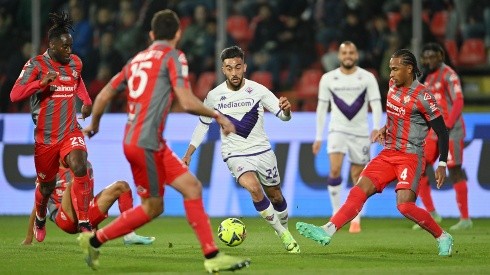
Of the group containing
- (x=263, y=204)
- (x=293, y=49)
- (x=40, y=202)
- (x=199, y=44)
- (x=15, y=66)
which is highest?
(x=263, y=204)

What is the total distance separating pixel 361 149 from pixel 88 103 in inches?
158

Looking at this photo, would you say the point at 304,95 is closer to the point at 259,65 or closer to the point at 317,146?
the point at 259,65

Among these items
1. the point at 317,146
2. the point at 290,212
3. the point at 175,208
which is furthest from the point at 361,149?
the point at 175,208

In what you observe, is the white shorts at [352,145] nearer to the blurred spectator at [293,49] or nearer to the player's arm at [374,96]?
the player's arm at [374,96]

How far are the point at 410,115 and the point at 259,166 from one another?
1.61 meters

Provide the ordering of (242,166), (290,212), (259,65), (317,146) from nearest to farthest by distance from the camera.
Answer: (242,166) → (317,146) → (290,212) → (259,65)

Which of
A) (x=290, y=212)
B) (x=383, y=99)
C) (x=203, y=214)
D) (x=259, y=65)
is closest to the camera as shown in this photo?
(x=203, y=214)

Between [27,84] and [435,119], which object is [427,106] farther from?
[27,84]

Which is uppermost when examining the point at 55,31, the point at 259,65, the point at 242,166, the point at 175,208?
the point at 55,31

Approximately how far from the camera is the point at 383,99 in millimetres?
17953

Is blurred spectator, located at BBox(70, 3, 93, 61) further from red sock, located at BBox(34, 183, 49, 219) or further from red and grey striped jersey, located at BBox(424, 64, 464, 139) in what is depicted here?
red sock, located at BBox(34, 183, 49, 219)

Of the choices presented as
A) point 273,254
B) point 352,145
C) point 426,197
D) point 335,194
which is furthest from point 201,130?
point 426,197

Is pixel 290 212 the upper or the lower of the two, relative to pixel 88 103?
lower

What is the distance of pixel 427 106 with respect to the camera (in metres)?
10.4
